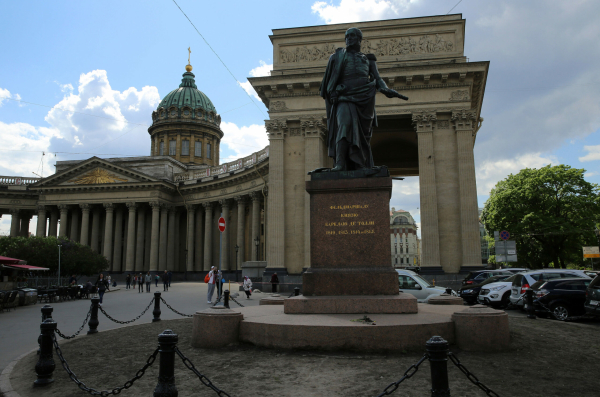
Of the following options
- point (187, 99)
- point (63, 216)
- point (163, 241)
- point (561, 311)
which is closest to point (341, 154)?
point (561, 311)

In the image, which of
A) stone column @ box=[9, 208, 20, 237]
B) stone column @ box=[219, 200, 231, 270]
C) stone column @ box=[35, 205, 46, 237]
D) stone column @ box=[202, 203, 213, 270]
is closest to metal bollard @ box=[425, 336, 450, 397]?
stone column @ box=[219, 200, 231, 270]

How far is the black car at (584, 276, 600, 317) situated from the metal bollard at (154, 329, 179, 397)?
508 inches

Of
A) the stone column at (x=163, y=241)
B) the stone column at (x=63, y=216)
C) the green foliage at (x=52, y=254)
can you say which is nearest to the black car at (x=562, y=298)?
the green foliage at (x=52, y=254)

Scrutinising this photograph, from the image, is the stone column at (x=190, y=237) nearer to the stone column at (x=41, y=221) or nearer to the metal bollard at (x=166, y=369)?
the stone column at (x=41, y=221)

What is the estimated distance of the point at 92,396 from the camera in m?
5.90

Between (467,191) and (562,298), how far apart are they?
16189 millimetres

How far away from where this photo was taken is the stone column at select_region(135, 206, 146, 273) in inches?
2393

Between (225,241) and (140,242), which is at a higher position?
(140,242)

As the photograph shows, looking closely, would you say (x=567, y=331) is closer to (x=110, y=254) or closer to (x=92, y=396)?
(x=92, y=396)

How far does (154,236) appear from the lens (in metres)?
60.5

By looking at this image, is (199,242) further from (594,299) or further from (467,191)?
(594,299)

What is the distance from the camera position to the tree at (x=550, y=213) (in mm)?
47969

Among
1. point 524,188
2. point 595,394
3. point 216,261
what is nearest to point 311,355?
point 595,394

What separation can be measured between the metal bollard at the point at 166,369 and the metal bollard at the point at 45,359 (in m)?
2.95
